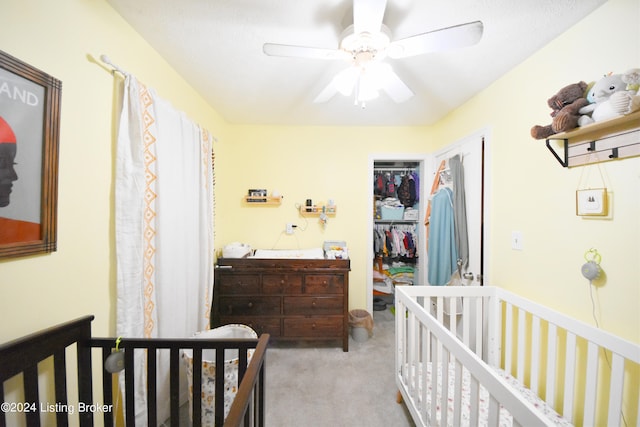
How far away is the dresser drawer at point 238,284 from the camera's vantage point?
2.15 meters

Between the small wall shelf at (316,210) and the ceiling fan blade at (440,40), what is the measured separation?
65.2 inches

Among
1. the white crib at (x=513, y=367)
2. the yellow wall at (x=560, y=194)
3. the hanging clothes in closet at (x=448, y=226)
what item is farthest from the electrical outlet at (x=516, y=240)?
the hanging clothes in closet at (x=448, y=226)

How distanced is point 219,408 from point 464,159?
7.91 ft

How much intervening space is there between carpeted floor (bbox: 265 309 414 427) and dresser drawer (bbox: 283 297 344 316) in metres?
0.37

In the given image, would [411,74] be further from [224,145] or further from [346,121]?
[224,145]

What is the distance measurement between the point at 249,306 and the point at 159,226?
3.77 feet

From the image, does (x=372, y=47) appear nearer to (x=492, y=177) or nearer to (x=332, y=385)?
(x=492, y=177)

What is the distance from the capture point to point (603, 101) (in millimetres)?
997

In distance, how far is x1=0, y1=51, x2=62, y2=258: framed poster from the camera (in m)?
0.74

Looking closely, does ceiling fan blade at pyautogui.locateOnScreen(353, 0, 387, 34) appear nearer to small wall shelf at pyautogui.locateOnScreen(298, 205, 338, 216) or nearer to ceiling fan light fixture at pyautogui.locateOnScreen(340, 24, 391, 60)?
ceiling fan light fixture at pyautogui.locateOnScreen(340, 24, 391, 60)

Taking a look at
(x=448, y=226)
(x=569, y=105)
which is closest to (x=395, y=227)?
(x=448, y=226)

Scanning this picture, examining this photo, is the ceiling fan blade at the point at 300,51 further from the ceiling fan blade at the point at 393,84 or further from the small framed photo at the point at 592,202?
the small framed photo at the point at 592,202

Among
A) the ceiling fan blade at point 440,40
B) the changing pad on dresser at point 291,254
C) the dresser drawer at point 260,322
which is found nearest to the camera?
the ceiling fan blade at point 440,40

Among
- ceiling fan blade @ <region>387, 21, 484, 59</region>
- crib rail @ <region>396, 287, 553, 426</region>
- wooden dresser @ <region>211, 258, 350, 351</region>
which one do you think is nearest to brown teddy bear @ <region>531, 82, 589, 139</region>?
ceiling fan blade @ <region>387, 21, 484, 59</region>
